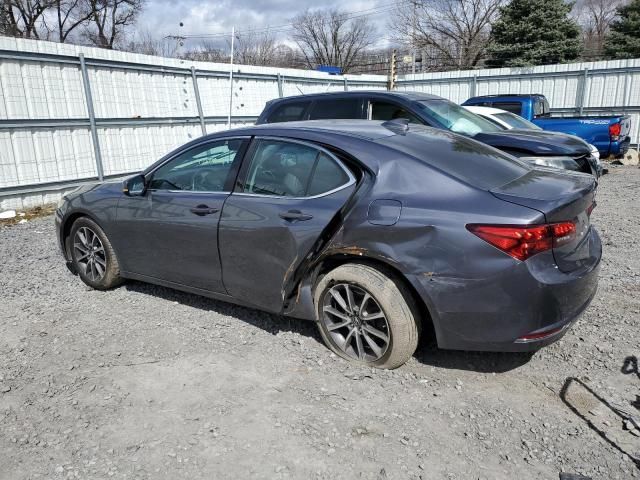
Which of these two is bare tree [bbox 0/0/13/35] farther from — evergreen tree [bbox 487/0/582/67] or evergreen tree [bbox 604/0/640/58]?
evergreen tree [bbox 604/0/640/58]

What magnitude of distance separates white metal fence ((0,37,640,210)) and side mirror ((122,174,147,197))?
533 cm

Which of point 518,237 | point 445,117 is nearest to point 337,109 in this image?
point 445,117

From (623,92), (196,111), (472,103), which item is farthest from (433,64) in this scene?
(196,111)

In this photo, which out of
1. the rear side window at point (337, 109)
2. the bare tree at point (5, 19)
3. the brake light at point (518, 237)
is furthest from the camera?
the bare tree at point (5, 19)

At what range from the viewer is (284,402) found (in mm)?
3033

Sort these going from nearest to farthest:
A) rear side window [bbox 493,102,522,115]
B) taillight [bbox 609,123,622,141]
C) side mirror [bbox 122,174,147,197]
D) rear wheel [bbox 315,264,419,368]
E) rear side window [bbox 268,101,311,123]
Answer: rear wheel [bbox 315,264,419,368], side mirror [bbox 122,174,147,197], rear side window [bbox 268,101,311,123], taillight [bbox 609,123,622,141], rear side window [bbox 493,102,522,115]

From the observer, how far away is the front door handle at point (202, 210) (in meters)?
3.77

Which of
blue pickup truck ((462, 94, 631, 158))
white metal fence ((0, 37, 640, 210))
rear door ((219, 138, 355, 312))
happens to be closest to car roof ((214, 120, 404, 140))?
rear door ((219, 138, 355, 312))

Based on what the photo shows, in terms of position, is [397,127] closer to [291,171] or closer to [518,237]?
[291,171]

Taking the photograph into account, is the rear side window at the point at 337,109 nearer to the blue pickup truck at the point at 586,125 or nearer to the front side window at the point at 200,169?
the front side window at the point at 200,169

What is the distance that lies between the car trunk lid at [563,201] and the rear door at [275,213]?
1017 millimetres

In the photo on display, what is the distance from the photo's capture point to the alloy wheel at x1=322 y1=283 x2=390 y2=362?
3223 millimetres

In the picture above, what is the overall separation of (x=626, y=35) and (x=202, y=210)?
32.9 m

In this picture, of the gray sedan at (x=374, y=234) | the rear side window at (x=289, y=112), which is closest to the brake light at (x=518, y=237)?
the gray sedan at (x=374, y=234)
